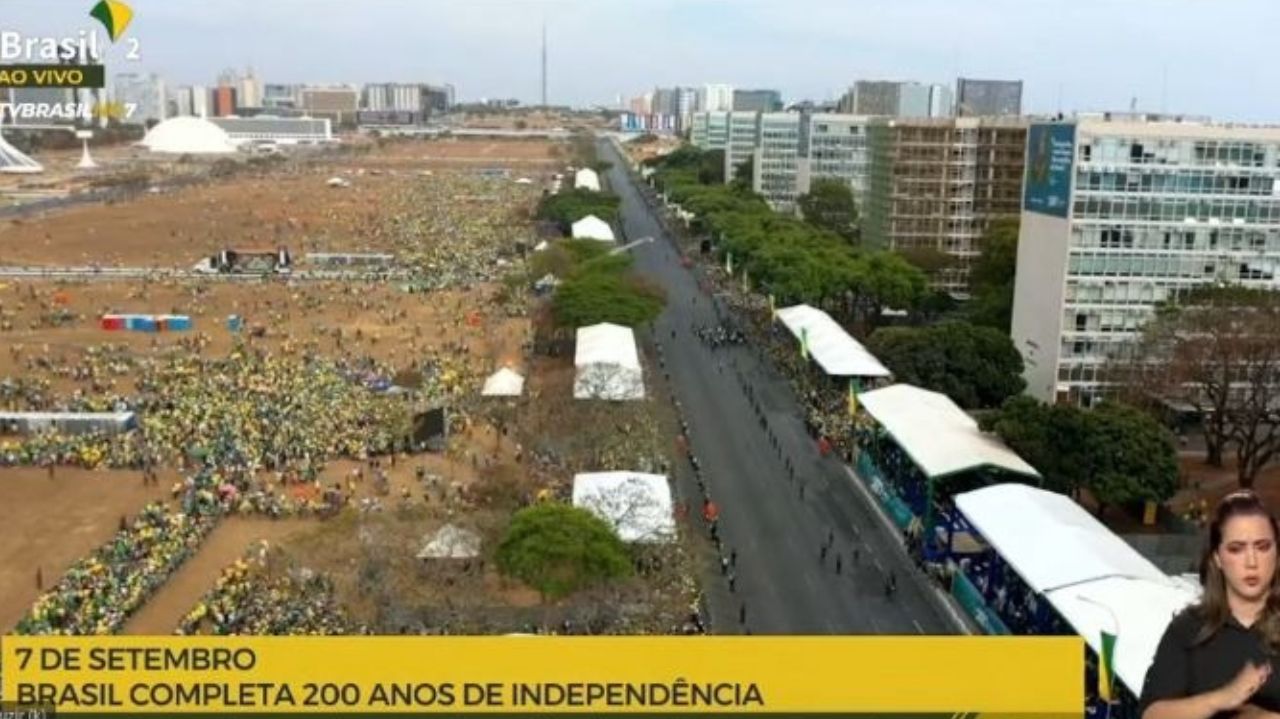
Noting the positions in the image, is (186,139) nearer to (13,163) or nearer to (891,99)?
(13,163)

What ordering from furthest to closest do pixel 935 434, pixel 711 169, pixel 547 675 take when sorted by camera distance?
pixel 711 169 < pixel 935 434 < pixel 547 675

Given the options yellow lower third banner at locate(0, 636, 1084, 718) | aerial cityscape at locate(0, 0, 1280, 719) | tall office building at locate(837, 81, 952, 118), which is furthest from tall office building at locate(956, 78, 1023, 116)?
yellow lower third banner at locate(0, 636, 1084, 718)

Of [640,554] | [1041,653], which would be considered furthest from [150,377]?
[1041,653]

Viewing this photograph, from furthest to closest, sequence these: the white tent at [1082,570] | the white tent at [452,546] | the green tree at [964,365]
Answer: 1. the green tree at [964,365]
2. the white tent at [452,546]
3. the white tent at [1082,570]

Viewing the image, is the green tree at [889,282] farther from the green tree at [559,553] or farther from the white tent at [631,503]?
the green tree at [559,553]

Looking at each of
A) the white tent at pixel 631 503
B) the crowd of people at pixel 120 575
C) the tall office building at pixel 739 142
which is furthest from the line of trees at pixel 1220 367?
the tall office building at pixel 739 142

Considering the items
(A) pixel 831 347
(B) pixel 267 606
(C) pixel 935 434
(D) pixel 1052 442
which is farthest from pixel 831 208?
(B) pixel 267 606
